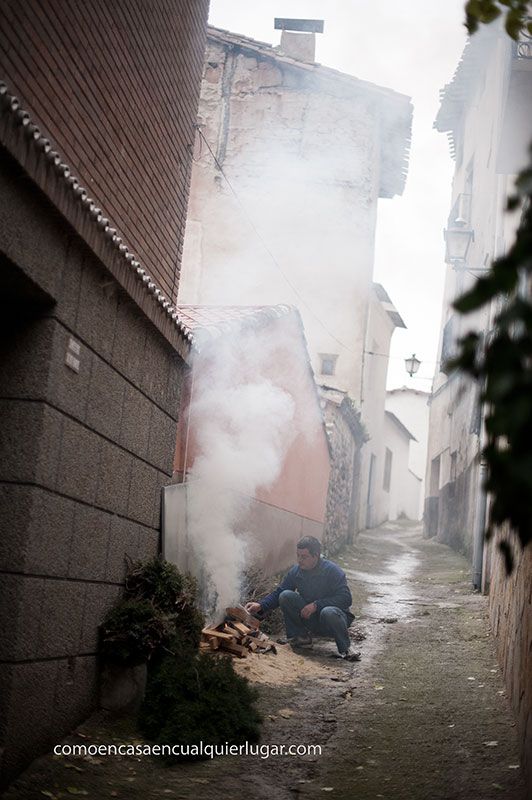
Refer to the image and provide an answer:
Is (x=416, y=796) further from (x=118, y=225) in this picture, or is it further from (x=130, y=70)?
(x=130, y=70)

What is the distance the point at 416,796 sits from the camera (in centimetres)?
501

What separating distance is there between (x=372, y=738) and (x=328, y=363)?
15.1 metres

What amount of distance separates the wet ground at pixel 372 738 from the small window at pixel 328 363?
35.5ft

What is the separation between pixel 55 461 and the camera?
524 cm

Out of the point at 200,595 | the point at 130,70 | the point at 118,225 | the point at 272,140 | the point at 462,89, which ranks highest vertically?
the point at 462,89

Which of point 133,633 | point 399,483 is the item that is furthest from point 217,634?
point 399,483

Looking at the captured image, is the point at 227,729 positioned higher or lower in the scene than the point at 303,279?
lower

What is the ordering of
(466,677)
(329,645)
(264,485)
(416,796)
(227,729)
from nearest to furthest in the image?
(416,796) < (227,729) < (466,677) < (329,645) < (264,485)

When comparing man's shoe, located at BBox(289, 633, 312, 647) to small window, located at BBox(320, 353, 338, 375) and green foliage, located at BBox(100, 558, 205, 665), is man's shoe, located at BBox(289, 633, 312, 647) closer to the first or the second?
green foliage, located at BBox(100, 558, 205, 665)

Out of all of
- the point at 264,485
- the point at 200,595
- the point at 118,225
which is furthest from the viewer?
the point at 264,485

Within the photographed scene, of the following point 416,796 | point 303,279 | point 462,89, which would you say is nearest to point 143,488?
point 416,796

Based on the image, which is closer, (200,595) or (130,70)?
(130,70)

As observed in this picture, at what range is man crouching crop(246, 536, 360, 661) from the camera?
28.4 feet

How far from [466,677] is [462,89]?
1770 centimetres
